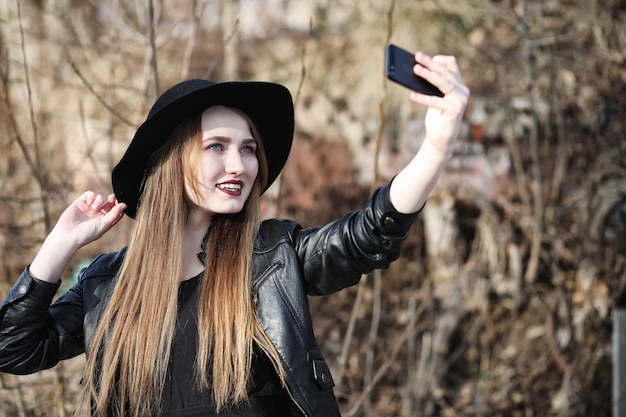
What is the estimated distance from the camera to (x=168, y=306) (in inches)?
71.3

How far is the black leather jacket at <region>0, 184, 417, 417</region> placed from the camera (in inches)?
67.6

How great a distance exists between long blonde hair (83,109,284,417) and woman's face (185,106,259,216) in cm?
3

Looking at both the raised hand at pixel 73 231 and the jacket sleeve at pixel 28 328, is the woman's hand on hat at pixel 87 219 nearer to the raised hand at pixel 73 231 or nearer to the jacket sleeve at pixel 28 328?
the raised hand at pixel 73 231

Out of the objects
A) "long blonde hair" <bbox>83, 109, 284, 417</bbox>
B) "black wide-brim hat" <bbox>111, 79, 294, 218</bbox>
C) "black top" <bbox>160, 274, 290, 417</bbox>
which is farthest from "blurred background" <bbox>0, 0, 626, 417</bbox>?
"black top" <bbox>160, 274, 290, 417</bbox>

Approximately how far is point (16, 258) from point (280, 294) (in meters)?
2.69

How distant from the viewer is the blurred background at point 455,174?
4.74 m

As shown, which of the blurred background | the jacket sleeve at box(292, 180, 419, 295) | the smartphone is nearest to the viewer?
the smartphone

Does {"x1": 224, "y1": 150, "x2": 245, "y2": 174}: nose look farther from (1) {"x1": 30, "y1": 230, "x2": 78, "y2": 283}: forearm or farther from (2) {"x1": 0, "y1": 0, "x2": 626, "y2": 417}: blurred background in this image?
(2) {"x1": 0, "y1": 0, "x2": 626, "y2": 417}: blurred background

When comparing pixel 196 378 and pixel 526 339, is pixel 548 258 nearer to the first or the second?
pixel 526 339

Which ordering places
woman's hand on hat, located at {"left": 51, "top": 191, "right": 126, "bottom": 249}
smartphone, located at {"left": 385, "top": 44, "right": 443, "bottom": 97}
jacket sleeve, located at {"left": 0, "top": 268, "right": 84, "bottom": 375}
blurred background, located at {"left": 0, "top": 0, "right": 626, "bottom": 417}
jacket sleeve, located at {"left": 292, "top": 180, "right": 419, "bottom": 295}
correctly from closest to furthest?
1. smartphone, located at {"left": 385, "top": 44, "right": 443, "bottom": 97}
2. jacket sleeve, located at {"left": 292, "top": 180, "right": 419, "bottom": 295}
3. jacket sleeve, located at {"left": 0, "top": 268, "right": 84, "bottom": 375}
4. woman's hand on hat, located at {"left": 51, "top": 191, "right": 126, "bottom": 249}
5. blurred background, located at {"left": 0, "top": 0, "right": 626, "bottom": 417}

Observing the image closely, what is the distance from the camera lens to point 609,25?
5.06 m

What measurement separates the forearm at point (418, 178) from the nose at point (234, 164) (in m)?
0.42

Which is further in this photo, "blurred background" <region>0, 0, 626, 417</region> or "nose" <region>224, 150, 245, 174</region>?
"blurred background" <region>0, 0, 626, 417</region>

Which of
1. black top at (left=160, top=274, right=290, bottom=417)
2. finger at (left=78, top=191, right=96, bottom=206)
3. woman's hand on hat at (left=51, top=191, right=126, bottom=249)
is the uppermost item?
finger at (left=78, top=191, right=96, bottom=206)
